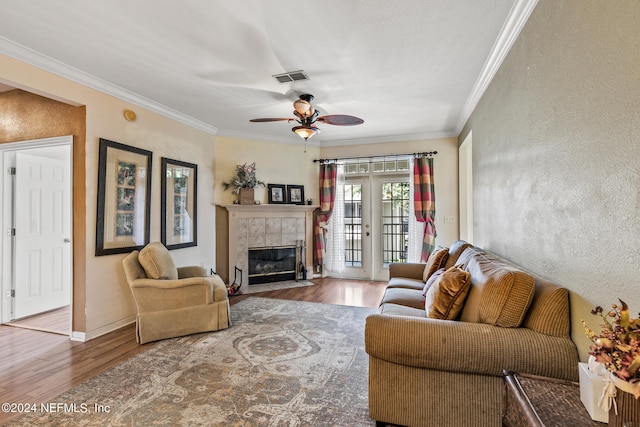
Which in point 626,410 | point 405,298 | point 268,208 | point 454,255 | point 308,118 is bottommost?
point 405,298

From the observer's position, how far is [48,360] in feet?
8.50

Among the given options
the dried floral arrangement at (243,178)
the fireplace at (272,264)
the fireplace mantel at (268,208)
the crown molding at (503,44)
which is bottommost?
the fireplace at (272,264)

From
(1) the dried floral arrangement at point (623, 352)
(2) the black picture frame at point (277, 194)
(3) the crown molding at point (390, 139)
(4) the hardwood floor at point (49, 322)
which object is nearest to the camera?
(1) the dried floral arrangement at point (623, 352)

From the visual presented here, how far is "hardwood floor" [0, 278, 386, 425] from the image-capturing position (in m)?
2.15

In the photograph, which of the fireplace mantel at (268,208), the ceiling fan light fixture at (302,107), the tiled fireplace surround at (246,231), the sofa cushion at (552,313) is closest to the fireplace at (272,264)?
the tiled fireplace surround at (246,231)

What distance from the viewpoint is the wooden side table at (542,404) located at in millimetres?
954

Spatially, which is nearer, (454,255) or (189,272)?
(454,255)

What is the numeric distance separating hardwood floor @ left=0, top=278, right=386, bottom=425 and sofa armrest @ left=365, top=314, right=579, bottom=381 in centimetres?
233

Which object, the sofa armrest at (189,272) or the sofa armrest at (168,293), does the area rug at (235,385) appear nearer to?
the sofa armrest at (168,293)

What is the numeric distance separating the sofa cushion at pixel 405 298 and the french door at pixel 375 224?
99.3 inches

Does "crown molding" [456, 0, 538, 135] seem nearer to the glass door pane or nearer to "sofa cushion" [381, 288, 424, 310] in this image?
"sofa cushion" [381, 288, 424, 310]

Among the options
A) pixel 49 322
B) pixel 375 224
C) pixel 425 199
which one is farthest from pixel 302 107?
pixel 49 322

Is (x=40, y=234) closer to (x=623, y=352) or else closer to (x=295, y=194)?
(x=295, y=194)

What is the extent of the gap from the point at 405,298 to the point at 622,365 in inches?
76.9
